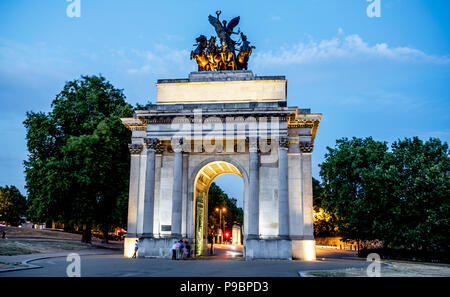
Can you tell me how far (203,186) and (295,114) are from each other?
1107 centimetres

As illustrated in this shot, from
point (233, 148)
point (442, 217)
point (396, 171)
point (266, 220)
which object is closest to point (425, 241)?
point (442, 217)

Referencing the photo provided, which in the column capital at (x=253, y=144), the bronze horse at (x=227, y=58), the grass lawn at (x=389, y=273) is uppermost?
the bronze horse at (x=227, y=58)

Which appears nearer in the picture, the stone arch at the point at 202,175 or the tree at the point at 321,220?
the stone arch at the point at 202,175

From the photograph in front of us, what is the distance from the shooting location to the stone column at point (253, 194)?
28.1 metres

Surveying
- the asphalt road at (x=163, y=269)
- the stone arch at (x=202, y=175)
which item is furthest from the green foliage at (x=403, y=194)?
the asphalt road at (x=163, y=269)

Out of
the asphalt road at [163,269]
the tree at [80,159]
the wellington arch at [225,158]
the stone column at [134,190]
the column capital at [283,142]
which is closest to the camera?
the asphalt road at [163,269]

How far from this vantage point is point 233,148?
103ft

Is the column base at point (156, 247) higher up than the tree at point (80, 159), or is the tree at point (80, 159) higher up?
the tree at point (80, 159)

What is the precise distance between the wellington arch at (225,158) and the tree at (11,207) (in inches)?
2449

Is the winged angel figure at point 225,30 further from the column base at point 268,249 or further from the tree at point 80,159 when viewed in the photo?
the column base at point 268,249

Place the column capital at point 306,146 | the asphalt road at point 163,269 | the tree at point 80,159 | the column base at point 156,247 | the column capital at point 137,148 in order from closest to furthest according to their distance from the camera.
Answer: the asphalt road at point 163,269 < the column base at point 156,247 < the column capital at point 306,146 < the column capital at point 137,148 < the tree at point 80,159

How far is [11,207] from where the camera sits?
83750 mm

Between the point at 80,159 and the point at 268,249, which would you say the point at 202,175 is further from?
the point at 80,159

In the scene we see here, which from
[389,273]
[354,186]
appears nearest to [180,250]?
[389,273]
